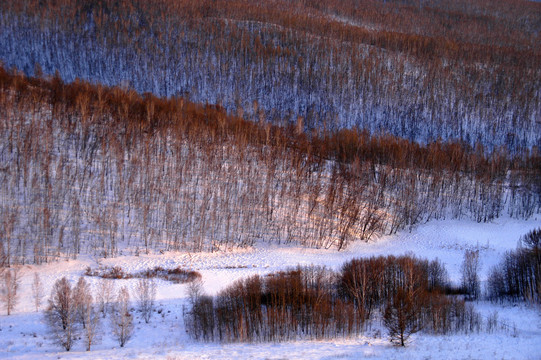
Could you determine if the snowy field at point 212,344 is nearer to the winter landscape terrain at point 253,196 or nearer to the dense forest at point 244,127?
the winter landscape terrain at point 253,196

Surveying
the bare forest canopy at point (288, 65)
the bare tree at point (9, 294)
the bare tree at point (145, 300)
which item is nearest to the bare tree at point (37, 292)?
the bare tree at point (9, 294)

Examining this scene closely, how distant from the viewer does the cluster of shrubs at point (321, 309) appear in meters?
21.7

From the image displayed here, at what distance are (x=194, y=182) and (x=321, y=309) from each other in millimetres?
22587

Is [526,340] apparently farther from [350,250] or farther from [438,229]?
[438,229]

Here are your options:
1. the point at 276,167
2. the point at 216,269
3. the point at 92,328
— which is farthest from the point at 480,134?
the point at 92,328

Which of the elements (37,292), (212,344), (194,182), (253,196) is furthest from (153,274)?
(253,196)

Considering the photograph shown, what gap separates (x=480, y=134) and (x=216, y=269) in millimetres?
66308

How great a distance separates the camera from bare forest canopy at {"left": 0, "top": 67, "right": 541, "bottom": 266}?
3475 cm

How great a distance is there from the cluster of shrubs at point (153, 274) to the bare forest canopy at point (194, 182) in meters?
2.80

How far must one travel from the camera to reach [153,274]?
29578 mm

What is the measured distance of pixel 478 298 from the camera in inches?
1093

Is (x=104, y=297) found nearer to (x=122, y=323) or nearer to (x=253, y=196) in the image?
(x=122, y=323)

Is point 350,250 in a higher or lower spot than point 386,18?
lower

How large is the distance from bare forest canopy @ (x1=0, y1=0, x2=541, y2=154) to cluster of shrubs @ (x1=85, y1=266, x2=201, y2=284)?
41.5 metres
